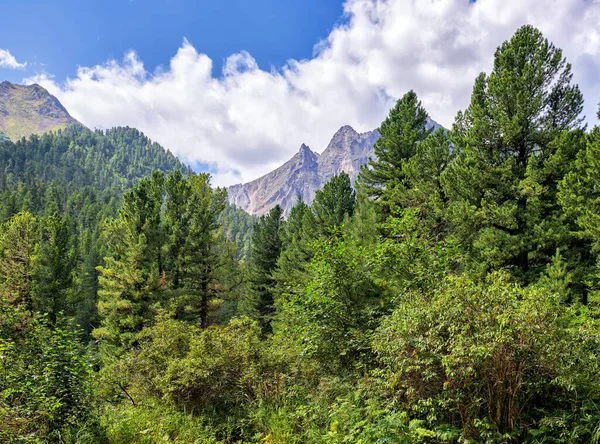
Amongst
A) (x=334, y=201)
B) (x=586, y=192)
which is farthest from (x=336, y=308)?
(x=334, y=201)

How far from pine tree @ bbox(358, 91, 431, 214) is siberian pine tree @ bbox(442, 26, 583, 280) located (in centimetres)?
479

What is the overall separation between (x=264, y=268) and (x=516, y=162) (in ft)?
70.3

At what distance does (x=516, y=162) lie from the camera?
40.4 feet

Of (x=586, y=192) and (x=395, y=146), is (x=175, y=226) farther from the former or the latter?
(x=586, y=192)

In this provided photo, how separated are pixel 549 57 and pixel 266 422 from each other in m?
15.2

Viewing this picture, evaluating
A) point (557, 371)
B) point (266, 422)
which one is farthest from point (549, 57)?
point (266, 422)

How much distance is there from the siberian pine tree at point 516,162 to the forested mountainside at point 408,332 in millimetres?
68

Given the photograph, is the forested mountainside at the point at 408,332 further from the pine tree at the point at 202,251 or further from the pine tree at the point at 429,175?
the pine tree at the point at 202,251

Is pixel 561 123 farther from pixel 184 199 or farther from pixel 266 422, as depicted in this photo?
pixel 184 199

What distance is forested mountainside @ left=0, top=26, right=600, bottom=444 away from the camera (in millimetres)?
3537

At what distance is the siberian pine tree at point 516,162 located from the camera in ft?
36.1

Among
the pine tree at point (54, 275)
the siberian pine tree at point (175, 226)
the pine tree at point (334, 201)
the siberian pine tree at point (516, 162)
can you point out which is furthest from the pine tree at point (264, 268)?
the siberian pine tree at point (516, 162)

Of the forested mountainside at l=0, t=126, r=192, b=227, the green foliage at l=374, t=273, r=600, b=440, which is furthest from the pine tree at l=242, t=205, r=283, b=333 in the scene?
the forested mountainside at l=0, t=126, r=192, b=227

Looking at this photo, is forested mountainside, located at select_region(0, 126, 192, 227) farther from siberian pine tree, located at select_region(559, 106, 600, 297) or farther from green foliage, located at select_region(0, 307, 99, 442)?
siberian pine tree, located at select_region(559, 106, 600, 297)
